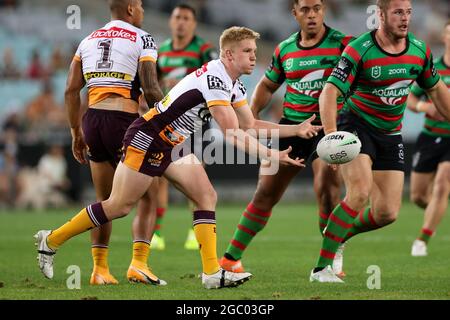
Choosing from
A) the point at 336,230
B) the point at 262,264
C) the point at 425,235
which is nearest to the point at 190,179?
the point at 336,230

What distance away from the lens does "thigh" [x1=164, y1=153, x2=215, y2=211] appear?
295 inches

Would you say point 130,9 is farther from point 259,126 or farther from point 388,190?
point 388,190

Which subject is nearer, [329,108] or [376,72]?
[329,108]

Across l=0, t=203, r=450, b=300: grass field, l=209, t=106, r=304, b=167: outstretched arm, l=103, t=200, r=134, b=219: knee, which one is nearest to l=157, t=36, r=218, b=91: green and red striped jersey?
l=0, t=203, r=450, b=300: grass field

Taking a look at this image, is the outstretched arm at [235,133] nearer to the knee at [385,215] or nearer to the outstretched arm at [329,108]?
the outstretched arm at [329,108]

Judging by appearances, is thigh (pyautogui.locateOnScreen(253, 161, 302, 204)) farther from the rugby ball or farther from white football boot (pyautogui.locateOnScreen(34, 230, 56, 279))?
white football boot (pyautogui.locateOnScreen(34, 230, 56, 279))

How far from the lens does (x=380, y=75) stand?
7973 millimetres

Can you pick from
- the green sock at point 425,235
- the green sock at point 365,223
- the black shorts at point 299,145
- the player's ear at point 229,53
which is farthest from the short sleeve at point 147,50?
the green sock at point 425,235

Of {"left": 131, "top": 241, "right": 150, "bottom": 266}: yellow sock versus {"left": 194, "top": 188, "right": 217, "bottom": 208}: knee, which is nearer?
{"left": 194, "top": 188, "right": 217, "bottom": 208}: knee

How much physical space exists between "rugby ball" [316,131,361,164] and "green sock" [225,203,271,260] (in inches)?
65.1

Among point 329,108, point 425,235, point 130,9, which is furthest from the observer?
point 425,235

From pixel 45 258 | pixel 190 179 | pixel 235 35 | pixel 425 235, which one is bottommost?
pixel 425 235

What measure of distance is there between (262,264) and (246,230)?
3.59 feet
